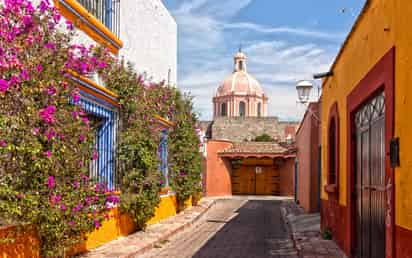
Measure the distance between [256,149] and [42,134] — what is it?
29551 millimetres

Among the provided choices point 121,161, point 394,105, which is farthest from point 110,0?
point 394,105

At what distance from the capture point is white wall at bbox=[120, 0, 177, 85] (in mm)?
13352

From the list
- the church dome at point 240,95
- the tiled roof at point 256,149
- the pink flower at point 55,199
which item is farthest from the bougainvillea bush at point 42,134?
the church dome at point 240,95

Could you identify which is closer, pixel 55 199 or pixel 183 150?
pixel 55 199

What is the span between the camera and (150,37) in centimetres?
1574

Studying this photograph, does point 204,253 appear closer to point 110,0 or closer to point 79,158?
point 79,158

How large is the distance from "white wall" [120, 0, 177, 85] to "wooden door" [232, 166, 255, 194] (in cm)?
1857

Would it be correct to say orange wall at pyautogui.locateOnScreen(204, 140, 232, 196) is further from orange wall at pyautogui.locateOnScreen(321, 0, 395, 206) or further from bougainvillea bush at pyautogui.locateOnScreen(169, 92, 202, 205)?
orange wall at pyautogui.locateOnScreen(321, 0, 395, 206)

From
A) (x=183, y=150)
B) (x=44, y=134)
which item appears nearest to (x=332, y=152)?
(x=44, y=134)

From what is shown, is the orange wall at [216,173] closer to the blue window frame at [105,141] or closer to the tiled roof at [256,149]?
the tiled roof at [256,149]

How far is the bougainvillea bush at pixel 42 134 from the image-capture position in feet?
21.1

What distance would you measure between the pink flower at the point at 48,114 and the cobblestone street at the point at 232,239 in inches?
171

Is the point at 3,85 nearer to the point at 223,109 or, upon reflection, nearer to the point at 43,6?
the point at 43,6

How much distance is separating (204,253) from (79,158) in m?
4.09
